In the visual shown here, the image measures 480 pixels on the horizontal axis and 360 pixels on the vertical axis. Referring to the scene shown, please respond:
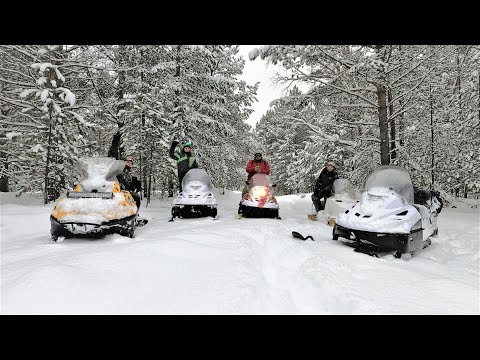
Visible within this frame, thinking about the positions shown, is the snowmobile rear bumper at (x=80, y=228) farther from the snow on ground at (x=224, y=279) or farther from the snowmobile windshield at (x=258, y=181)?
the snowmobile windshield at (x=258, y=181)

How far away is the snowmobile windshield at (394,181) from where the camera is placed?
6.79 meters

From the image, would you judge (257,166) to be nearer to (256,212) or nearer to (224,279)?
(256,212)

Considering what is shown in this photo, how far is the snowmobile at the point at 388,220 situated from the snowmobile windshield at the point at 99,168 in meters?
4.90

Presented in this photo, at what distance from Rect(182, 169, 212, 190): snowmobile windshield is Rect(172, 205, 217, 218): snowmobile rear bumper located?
0.62 m

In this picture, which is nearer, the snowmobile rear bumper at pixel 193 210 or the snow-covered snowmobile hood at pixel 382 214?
the snow-covered snowmobile hood at pixel 382 214

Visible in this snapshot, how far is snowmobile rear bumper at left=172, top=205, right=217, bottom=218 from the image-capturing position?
360 inches

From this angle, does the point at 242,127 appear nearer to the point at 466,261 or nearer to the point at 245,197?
the point at 245,197

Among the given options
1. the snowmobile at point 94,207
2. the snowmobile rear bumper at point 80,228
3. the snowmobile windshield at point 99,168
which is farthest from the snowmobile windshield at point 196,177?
the snowmobile rear bumper at point 80,228

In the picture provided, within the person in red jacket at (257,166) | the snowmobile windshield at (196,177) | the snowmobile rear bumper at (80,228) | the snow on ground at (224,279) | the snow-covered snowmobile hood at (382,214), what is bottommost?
the snow on ground at (224,279)

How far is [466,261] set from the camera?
6035 mm

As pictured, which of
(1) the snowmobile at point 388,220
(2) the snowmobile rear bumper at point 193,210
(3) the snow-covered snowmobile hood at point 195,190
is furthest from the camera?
(2) the snowmobile rear bumper at point 193,210
